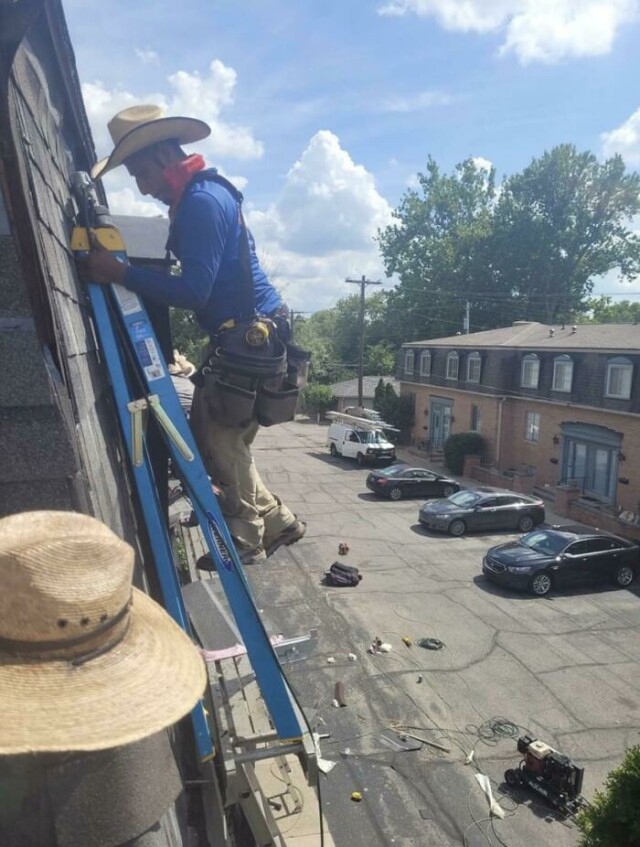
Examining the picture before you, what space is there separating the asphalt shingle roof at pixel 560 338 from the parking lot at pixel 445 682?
9718mm

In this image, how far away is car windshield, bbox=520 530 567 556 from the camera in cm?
1788

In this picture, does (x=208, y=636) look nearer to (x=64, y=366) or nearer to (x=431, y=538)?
(x=64, y=366)

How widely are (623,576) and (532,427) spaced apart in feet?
39.0

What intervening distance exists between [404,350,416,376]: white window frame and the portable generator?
31.3m

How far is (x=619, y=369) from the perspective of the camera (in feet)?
78.5

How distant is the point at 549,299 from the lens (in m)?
53.6

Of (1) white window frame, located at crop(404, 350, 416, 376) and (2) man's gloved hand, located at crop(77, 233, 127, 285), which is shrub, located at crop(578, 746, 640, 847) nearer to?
(2) man's gloved hand, located at crop(77, 233, 127, 285)

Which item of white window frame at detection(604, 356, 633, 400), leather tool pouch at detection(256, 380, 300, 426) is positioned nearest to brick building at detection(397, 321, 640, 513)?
white window frame at detection(604, 356, 633, 400)

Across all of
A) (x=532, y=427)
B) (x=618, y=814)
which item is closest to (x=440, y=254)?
(x=532, y=427)

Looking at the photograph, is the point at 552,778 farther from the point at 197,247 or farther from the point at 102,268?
the point at 102,268

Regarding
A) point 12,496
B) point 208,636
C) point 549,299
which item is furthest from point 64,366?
point 549,299

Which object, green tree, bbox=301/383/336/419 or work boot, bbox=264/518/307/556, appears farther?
green tree, bbox=301/383/336/419

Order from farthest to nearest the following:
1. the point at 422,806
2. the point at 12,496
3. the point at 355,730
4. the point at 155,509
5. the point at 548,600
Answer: the point at 548,600, the point at 355,730, the point at 422,806, the point at 155,509, the point at 12,496

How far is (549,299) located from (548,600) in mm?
40942
